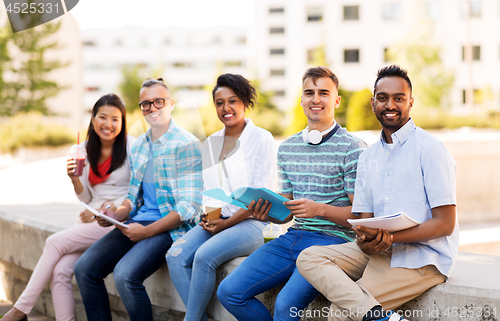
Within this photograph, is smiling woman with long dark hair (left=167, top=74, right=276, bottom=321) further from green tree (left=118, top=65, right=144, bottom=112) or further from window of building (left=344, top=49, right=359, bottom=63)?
window of building (left=344, top=49, right=359, bottom=63)

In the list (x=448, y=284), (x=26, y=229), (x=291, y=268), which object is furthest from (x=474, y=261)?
(x=26, y=229)

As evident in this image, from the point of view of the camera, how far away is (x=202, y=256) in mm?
3146

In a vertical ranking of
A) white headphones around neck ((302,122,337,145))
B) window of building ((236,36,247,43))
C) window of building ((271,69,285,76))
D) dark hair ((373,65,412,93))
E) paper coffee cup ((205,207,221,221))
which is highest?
window of building ((236,36,247,43))

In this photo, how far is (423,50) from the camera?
1194 inches

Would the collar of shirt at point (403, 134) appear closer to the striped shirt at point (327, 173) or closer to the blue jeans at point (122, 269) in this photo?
the striped shirt at point (327, 173)

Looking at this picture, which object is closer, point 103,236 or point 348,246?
point 348,246

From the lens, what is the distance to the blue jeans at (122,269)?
132 inches

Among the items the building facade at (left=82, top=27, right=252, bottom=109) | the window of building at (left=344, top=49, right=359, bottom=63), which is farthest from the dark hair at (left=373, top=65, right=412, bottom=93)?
the building facade at (left=82, top=27, right=252, bottom=109)

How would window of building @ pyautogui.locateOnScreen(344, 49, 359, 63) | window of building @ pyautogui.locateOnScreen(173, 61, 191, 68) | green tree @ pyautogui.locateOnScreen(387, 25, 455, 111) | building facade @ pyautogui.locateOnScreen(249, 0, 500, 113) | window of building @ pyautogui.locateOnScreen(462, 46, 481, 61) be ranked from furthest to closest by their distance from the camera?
window of building @ pyautogui.locateOnScreen(173, 61, 191, 68), window of building @ pyautogui.locateOnScreen(344, 49, 359, 63), window of building @ pyautogui.locateOnScreen(462, 46, 481, 61), building facade @ pyautogui.locateOnScreen(249, 0, 500, 113), green tree @ pyautogui.locateOnScreen(387, 25, 455, 111)

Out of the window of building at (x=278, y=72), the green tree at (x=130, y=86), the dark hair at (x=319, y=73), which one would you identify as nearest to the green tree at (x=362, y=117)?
the dark hair at (x=319, y=73)

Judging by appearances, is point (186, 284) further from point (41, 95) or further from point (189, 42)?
point (189, 42)

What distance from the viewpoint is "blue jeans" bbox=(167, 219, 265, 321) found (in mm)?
3146

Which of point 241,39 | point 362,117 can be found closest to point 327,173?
point 362,117

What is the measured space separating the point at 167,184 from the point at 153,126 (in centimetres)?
50
